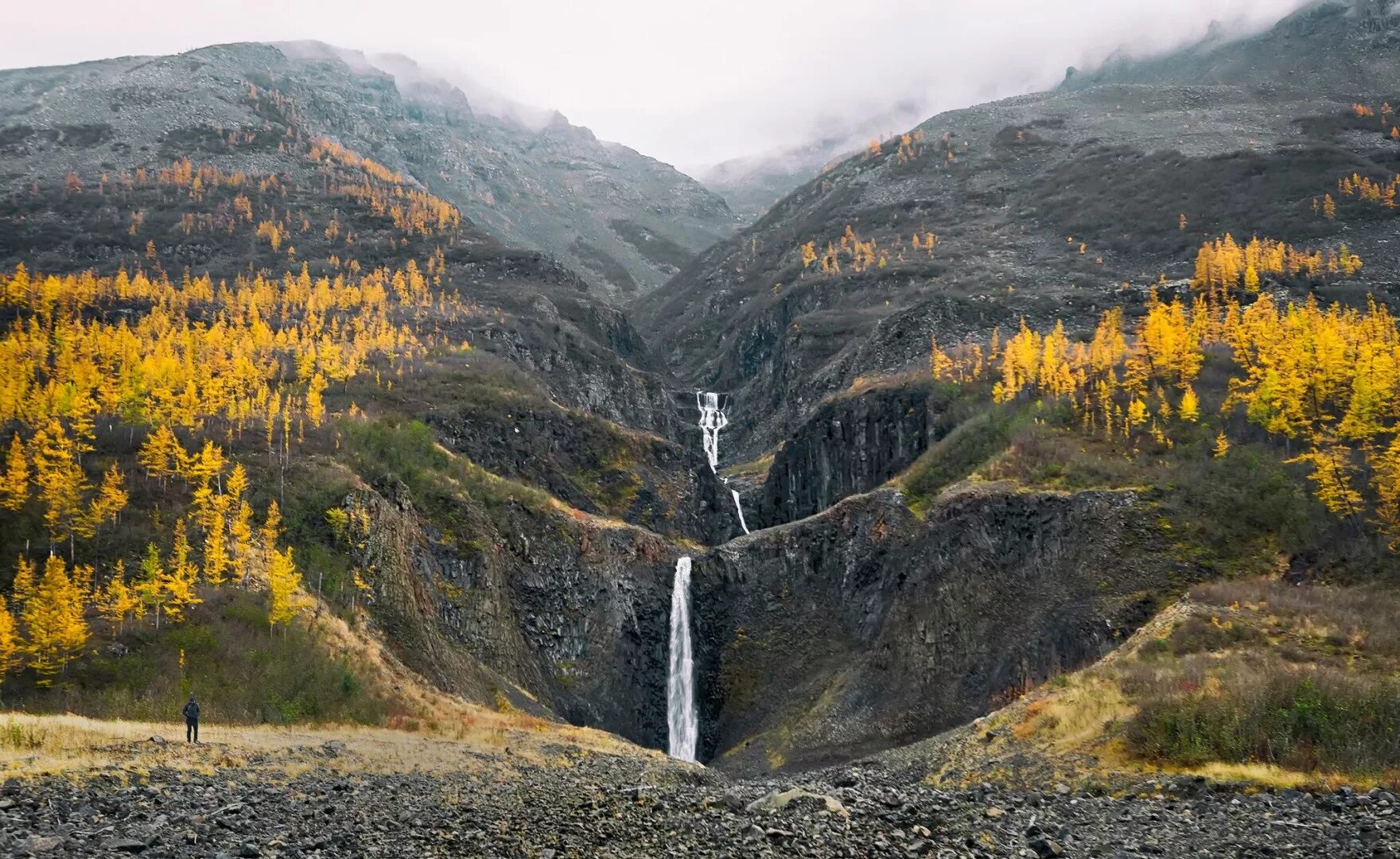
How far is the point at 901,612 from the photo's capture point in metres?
84.0

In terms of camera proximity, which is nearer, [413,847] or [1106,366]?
[413,847]

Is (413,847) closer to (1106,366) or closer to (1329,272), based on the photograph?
(1106,366)

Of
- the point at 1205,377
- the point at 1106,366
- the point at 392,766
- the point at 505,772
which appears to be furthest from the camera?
the point at 1106,366

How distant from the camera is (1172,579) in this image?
222 ft

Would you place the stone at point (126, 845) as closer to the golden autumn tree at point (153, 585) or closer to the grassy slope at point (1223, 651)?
the grassy slope at point (1223, 651)

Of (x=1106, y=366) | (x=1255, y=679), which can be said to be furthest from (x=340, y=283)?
(x=1255, y=679)

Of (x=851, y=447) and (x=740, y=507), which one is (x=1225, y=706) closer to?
(x=851, y=447)

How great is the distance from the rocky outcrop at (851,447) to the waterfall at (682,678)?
39.8 m

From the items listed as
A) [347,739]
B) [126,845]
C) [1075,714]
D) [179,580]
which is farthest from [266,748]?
[1075,714]

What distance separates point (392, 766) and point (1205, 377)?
97306 mm

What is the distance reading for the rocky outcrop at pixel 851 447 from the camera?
409ft

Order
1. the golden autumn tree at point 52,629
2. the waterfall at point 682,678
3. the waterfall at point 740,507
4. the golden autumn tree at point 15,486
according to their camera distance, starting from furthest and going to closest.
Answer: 1. the waterfall at point 740,507
2. the waterfall at point 682,678
3. the golden autumn tree at point 15,486
4. the golden autumn tree at point 52,629

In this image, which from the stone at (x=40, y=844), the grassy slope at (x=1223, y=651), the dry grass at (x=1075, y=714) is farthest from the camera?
the dry grass at (x=1075, y=714)

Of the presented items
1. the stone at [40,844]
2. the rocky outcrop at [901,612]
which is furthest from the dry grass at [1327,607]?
the stone at [40,844]
